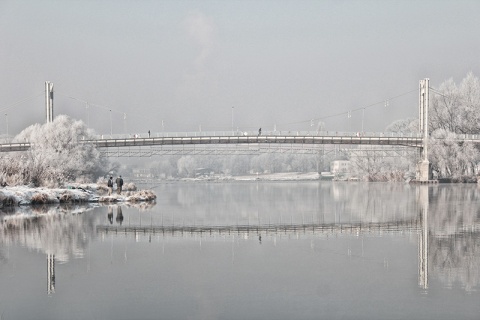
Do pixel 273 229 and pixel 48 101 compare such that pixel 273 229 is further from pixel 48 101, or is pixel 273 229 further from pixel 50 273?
pixel 48 101

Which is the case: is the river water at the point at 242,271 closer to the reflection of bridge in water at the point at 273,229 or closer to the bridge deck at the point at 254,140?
the reflection of bridge in water at the point at 273,229

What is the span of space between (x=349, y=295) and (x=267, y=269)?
9.75 ft

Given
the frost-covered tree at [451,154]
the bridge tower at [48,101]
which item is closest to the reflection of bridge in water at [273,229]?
the frost-covered tree at [451,154]

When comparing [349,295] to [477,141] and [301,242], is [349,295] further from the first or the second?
[477,141]

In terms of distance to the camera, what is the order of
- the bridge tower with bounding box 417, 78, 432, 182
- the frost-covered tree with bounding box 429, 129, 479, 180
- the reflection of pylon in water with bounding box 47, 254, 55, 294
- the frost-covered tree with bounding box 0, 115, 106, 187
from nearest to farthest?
the reflection of pylon in water with bounding box 47, 254, 55, 294 → the frost-covered tree with bounding box 0, 115, 106, 187 → the frost-covered tree with bounding box 429, 129, 479, 180 → the bridge tower with bounding box 417, 78, 432, 182

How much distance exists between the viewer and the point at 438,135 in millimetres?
85562

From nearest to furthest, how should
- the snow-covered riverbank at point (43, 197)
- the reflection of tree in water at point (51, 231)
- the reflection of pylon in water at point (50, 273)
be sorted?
the reflection of pylon in water at point (50, 273), the reflection of tree in water at point (51, 231), the snow-covered riverbank at point (43, 197)

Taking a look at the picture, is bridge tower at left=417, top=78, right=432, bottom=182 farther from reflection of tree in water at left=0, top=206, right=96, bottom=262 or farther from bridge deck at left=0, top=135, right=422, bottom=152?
reflection of tree in water at left=0, top=206, right=96, bottom=262

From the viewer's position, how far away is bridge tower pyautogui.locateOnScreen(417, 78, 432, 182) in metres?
86.6

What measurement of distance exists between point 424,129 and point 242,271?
8255cm

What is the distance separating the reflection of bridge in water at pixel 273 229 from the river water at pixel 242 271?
0.04 meters

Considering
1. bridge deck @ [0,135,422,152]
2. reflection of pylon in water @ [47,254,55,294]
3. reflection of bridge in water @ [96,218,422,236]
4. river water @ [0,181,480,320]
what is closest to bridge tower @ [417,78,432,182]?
bridge deck @ [0,135,422,152]

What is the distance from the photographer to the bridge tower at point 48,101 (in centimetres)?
8694

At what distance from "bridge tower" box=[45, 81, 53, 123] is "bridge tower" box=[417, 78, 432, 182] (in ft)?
180
